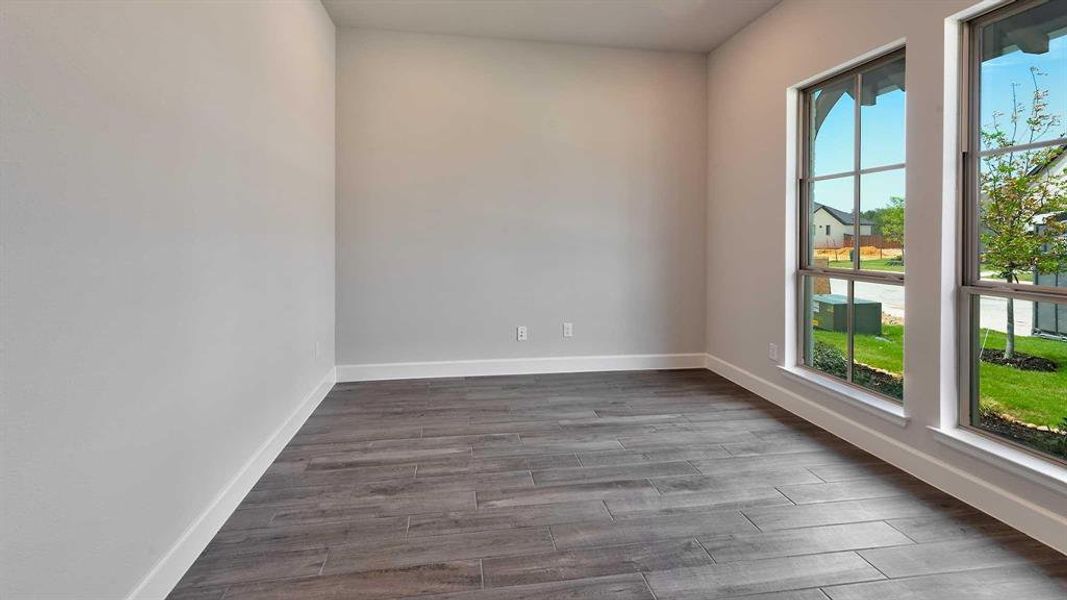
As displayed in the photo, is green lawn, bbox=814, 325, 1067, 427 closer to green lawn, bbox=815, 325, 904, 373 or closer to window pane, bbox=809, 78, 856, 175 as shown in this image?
green lawn, bbox=815, 325, 904, 373

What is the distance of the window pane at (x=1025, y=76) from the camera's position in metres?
2.10

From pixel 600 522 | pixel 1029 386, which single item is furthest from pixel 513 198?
pixel 1029 386

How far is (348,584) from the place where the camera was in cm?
173

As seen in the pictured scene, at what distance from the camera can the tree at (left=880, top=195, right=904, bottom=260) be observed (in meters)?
2.81

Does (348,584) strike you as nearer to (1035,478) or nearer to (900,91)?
(1035,478)

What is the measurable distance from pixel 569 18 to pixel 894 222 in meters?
2.60

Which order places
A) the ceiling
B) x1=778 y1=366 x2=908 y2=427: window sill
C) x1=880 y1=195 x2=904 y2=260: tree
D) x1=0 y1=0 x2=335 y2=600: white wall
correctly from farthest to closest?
the ceiling < x1=880 y1=195 x2=904 y2=260: tree < x1=778 y1=366 x2=908 y2=427: window sill < x1=0 y1=0 x2=335 y2=600: white wall

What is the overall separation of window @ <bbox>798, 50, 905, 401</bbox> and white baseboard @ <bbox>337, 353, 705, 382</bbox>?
4.27 feet

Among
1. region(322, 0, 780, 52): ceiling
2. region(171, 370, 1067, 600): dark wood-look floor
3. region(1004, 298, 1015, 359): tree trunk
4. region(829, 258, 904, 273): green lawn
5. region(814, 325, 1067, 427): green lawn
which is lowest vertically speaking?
region(171, 370, 1067, 600): dark wood-look floor

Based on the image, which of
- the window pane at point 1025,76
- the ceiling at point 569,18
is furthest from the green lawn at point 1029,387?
the ceiling at point 569,18

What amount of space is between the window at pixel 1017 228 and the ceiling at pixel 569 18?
177 centimetres

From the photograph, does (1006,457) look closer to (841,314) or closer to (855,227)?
(841,314)

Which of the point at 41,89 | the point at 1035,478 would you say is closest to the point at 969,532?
the point at 1035,478

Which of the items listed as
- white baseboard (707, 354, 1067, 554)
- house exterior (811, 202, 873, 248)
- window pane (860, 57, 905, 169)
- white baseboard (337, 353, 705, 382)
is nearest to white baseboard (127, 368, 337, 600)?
white baseboard (337, 353, 705, 382)
